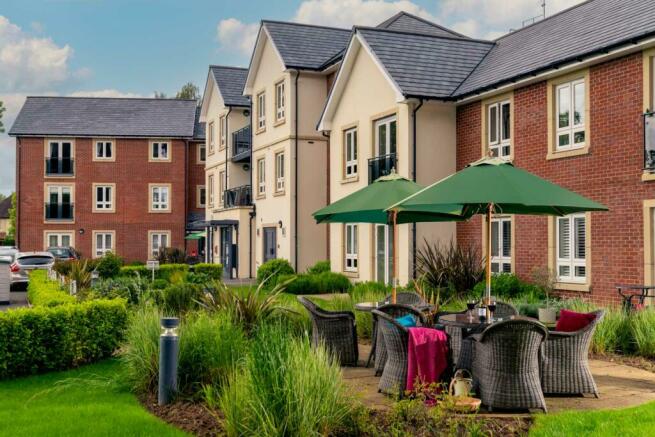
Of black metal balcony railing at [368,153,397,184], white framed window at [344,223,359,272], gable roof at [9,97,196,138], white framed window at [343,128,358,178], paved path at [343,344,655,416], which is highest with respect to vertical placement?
gable roof at [9,97,196,138]

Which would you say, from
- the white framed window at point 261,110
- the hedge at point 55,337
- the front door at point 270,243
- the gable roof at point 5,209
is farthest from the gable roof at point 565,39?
the gable roof at point 5,209

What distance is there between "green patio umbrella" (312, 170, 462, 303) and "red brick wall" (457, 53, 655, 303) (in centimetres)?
504

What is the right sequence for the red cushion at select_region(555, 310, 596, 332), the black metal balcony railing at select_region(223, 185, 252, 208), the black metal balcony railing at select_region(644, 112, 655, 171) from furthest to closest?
the black metal balcony railing at select_region(223, 185, 252, 208), the black metal balcony railing at select_region(644, 112, 655, 171), the red cushion at select_region(555, 310, 596, 332)

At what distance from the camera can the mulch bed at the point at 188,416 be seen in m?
6.99

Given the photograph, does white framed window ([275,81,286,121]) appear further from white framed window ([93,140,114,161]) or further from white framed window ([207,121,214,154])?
white framed window ([93,140,114,161])

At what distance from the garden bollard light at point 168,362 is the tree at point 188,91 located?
2732 inches

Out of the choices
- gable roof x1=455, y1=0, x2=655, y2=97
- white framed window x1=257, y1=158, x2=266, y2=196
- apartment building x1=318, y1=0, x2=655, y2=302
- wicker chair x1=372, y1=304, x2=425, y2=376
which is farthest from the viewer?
white framed window x1=257, y1=158, x2=266, y2=196

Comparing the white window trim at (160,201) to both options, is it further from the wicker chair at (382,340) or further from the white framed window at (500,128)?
the wicker chair at (382,340)

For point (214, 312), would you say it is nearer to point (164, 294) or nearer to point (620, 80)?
point (164, 294)

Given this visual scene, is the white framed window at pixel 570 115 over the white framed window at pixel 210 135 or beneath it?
beneath

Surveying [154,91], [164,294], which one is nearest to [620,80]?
[164,294]

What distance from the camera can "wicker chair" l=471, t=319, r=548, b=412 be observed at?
7.24 metres

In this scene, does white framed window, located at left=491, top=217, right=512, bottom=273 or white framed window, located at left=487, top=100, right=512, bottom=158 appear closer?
white framed window, located at left=491, top=217, right=512, bottom=273

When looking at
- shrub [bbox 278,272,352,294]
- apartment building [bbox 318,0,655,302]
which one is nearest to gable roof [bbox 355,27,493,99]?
apartment building [bbox 318,0,655,302]
